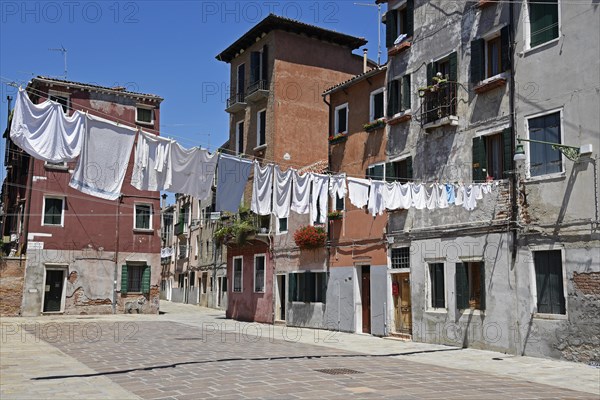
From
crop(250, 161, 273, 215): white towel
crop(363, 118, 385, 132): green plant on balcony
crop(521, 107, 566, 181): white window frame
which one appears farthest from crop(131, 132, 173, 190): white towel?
crop(363, 118, 385, 132): green plant on balcony

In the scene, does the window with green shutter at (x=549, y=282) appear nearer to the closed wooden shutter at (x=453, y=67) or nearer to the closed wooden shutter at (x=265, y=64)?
the closed wooden shutter at (x=453, y=67)

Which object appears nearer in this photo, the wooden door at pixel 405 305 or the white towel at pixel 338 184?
the white towel at pixel 338 184

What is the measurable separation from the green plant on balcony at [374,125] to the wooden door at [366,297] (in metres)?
5.21

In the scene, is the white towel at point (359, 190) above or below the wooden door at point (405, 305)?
above

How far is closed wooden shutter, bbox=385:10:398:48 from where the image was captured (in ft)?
72.3

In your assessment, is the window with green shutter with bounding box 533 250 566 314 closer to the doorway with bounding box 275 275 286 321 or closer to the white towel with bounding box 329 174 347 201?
the white towel with bounding box 329 174 347 201

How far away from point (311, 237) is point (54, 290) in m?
16.1

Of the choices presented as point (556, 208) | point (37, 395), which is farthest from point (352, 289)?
point (37, 395)

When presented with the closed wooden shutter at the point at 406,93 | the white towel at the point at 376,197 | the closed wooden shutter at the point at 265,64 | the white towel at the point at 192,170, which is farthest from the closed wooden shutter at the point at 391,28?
the white towel at the point at 192,170

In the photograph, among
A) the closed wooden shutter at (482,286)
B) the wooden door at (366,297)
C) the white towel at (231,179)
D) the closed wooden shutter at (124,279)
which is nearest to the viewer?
the white towel at (231,179)

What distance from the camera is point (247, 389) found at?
10.1 m

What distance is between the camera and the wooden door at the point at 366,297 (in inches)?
898

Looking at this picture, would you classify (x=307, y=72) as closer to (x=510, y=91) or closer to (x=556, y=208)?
(x=510, y=91)

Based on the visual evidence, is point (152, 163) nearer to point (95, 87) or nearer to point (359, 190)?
point (359, 190)
